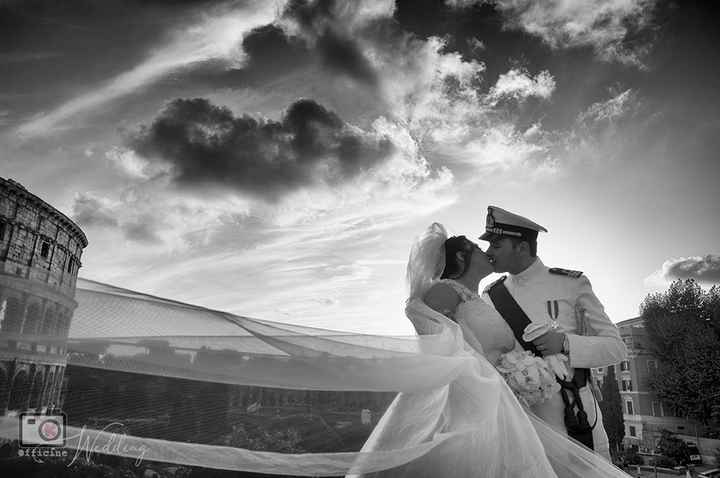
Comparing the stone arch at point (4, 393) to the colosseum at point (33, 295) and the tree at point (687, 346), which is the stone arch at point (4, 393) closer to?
the colosseum at point (33, 295)

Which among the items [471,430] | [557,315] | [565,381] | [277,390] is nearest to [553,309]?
[557,315]

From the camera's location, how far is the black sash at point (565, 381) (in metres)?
3.38

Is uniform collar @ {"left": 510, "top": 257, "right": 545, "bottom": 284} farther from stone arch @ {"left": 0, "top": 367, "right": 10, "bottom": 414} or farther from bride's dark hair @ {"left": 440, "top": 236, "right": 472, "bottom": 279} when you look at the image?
stone arch @ {"left": 0, "top": 367, "right": 10, "bottom": 414}

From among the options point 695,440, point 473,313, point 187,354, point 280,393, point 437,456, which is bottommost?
point 695,440

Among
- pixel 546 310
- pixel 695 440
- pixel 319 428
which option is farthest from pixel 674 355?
pixel 319 428

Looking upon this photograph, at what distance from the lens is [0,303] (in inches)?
67.4

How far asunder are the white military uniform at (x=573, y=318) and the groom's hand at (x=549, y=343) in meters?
0.11

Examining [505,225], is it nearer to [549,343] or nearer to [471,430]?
[549,343]

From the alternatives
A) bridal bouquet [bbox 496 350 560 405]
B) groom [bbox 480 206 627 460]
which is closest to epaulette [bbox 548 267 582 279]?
groom [bbox 480 206 627 460]

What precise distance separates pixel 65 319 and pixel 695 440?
4959 centimetres

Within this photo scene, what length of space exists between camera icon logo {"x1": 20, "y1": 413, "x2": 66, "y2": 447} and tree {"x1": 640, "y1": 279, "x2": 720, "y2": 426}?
4040 cm

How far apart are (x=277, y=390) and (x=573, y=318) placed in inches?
111

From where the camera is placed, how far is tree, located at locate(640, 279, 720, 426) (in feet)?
109

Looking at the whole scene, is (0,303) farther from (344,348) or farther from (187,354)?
(344,348)
